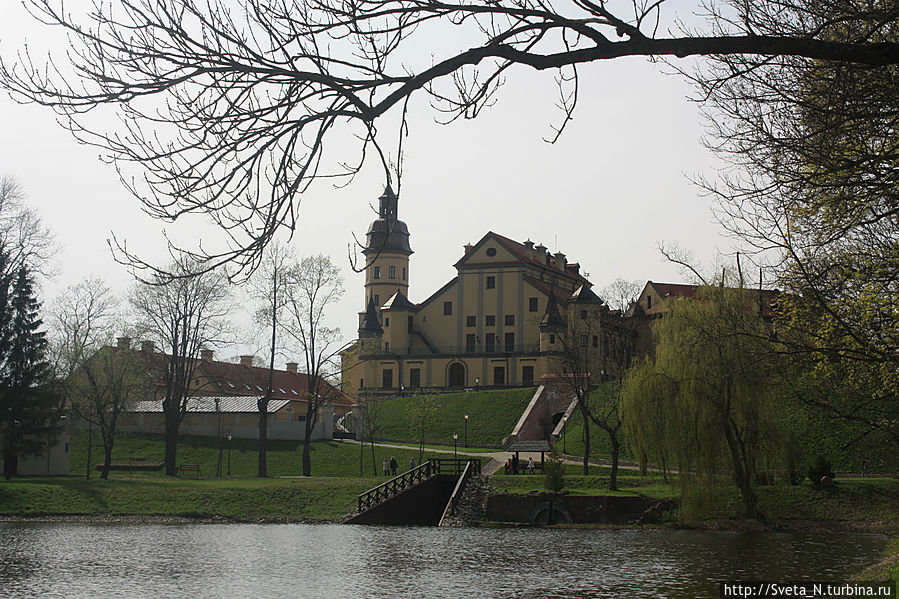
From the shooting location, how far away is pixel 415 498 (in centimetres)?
3628

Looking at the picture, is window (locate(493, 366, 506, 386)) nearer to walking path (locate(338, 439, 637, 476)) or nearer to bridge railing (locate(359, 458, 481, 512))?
walking path (locate(338, 439, 637, 476))

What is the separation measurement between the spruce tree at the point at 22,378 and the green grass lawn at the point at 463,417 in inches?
921

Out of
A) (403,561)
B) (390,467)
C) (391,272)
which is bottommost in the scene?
(403,561)

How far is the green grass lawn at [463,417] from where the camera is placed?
56.2 meters

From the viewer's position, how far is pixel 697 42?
20.7ft

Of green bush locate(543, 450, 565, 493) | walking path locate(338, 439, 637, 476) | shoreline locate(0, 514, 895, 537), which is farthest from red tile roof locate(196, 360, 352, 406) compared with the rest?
green bush locate(543, 450, 565, 493)

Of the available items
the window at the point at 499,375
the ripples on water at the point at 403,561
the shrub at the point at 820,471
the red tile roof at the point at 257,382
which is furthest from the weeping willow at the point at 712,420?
the red tile roof at the point at 257,382

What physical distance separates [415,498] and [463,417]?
74.3 ft

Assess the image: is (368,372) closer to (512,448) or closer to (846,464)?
(512,448)

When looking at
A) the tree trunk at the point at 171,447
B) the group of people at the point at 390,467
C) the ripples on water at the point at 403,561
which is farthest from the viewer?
the tree trunk at the point at 171,447

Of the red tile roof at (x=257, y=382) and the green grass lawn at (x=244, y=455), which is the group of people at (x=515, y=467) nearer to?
the green grass lawn at (x=244, y=455)

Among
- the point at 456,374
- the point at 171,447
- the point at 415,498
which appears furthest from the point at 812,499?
the point at 456,374

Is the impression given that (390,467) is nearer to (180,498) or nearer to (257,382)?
(180,498)

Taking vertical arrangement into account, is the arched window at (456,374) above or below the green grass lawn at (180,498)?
above
